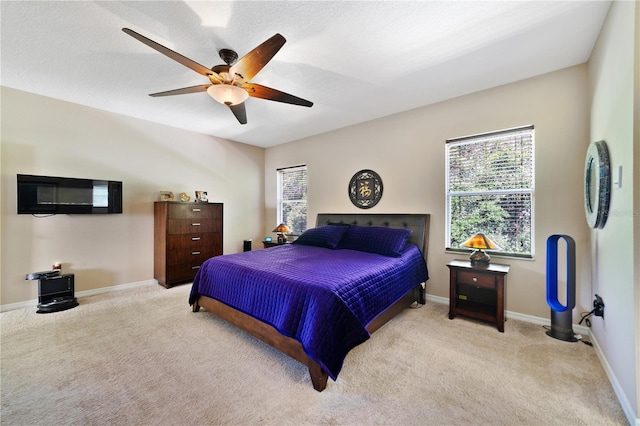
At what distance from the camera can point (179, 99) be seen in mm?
3213

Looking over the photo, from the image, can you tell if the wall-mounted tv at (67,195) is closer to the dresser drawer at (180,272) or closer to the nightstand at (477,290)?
the dresser drawer at (180,272)

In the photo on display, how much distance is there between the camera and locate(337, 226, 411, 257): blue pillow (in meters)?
3.01

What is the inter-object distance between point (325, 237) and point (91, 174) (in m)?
3.37

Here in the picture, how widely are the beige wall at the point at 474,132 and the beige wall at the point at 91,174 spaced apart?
7.63 feet

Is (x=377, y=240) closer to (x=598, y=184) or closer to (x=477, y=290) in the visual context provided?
(x=477, y=290)

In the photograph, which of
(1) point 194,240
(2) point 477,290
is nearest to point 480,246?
(2) point 477,290

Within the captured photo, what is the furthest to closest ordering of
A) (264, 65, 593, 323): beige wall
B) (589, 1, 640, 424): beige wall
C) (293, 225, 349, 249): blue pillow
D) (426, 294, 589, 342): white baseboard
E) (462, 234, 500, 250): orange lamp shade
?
(293, 225, 349, 249): blue pillow
(462, 234, 500, 250): orange lamp shade
(264, 65, 593, 323): beige wall
(426, 294, 589, 342): white baseboard
(589, 1, 640, 424): beige wall

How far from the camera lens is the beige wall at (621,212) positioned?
4.52 feet

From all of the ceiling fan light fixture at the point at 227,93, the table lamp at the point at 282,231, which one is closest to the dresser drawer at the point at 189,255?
the table lamp at the point at 282,231

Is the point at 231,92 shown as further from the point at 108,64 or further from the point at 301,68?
the point at 108,64

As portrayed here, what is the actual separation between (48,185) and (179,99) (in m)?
1.94

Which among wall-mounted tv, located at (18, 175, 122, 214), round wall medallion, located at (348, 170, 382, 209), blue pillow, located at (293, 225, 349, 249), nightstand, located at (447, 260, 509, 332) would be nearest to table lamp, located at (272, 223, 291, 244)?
A: blue pillow, located at (293, 225, 349, 249)

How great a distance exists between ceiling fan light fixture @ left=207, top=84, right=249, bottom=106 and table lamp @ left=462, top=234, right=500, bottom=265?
2675 mm

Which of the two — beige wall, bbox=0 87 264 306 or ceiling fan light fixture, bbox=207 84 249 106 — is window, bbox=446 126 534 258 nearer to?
ceiling fan light fixture, bbox=207 84 249 106
